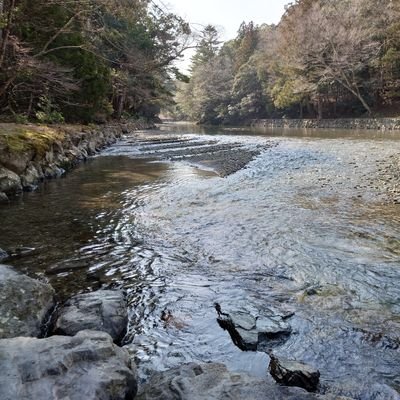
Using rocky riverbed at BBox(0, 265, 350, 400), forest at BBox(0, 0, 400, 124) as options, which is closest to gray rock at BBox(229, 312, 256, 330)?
rocky riverbed at BBox(0, 265, 350, 400)

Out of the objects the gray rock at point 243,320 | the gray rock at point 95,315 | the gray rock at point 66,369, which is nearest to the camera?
the gray rock at point 66,369

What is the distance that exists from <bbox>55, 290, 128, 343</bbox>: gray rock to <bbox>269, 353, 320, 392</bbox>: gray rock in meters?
1.36

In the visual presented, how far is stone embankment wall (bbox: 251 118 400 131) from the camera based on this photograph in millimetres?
29375

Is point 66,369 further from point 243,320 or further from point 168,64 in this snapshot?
point 168,64

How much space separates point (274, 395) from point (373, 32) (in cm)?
3493

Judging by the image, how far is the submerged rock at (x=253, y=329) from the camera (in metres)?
3.02

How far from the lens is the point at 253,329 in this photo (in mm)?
A: 3150

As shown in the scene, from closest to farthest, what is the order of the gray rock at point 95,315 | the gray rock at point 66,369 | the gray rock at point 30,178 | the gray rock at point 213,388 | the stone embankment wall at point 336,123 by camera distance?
the gray rock at point 66,369 < the gray rock at point 213,388 < the gray rock at point 95,315 < the gray rock at point 30,178 < the stone embankment wall at point 336,123

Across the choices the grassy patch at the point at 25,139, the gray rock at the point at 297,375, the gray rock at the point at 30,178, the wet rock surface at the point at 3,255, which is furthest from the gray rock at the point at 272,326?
the grassy patch at the point at 25,139

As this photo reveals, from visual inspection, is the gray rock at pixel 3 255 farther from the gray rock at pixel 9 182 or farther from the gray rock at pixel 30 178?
the gray rock at pixel 30 178

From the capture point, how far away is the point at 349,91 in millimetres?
36000

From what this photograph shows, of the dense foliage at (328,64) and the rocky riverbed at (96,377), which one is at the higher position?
the dense foliage at (328,64)

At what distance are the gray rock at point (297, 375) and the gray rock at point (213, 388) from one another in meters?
0.13

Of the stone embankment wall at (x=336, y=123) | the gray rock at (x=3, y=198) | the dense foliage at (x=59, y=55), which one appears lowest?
the gray rock at (x=3, y=198)
